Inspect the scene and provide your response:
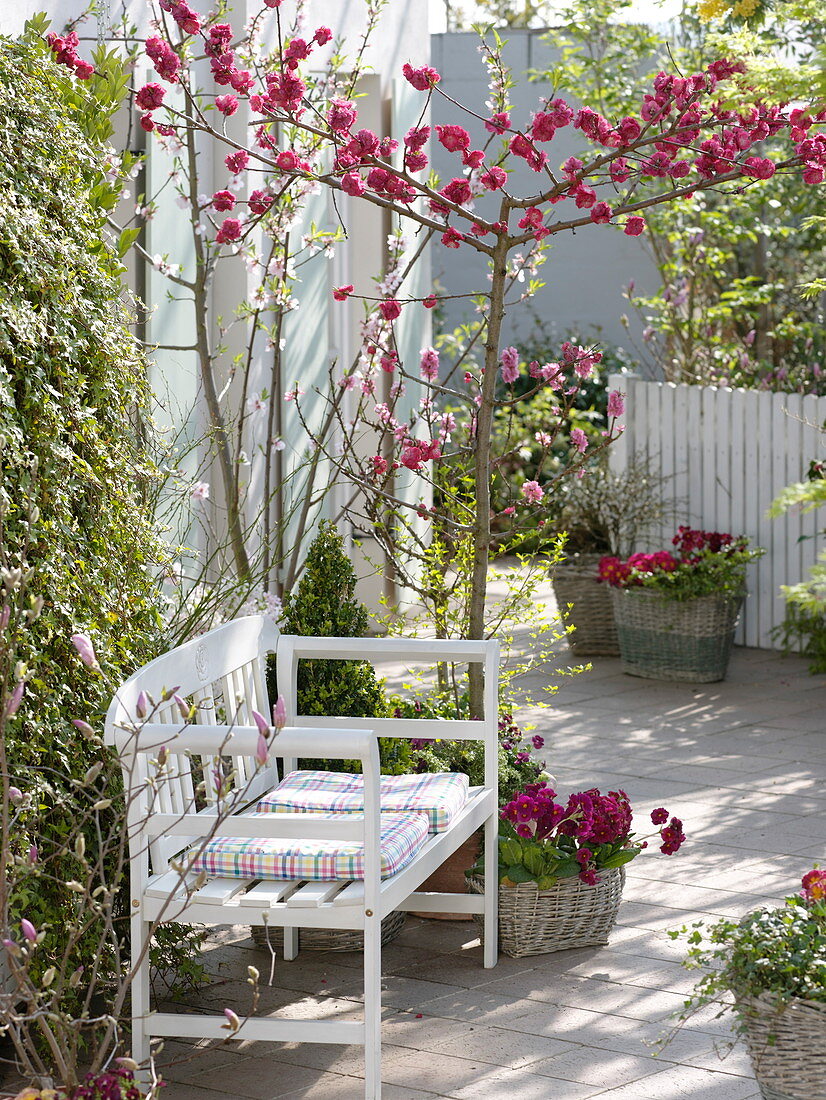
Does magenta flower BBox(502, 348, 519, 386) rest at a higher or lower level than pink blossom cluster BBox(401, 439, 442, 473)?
higher

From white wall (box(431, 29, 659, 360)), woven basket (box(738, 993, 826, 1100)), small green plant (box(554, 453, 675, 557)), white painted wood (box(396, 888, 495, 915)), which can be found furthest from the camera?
white wall (box(431, 29, 659, 360))

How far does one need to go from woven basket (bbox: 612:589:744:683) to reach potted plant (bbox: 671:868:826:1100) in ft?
16.3

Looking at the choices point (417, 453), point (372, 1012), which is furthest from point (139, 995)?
point (417, 453)

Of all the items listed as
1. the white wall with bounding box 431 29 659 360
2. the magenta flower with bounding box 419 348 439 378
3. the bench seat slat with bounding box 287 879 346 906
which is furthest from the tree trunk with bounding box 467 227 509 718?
the white wall with bounding box 431 29 659 360

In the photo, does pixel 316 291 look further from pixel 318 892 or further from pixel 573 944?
pixel 318 892

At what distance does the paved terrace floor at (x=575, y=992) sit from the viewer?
3.69 m

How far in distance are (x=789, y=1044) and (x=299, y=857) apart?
119cm

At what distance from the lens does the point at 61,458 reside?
3.63 metres

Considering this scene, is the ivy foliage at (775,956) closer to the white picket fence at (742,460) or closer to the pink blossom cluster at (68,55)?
the pink blossom cluster at (68,55)

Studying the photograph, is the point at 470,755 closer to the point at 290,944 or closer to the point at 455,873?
the point at 455,873

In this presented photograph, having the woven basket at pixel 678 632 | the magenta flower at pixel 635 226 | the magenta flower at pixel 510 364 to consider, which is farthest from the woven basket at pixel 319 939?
the woven basket at pixel 678 632

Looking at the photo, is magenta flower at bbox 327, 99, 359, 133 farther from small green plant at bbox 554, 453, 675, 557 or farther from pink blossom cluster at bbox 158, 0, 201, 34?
small green plant at bbox 554, 453, 675, 557

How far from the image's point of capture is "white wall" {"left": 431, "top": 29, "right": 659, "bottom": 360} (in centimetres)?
1402

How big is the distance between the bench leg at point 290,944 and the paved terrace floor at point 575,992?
0.11 feet
